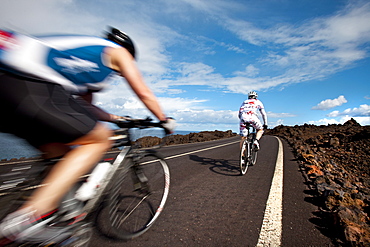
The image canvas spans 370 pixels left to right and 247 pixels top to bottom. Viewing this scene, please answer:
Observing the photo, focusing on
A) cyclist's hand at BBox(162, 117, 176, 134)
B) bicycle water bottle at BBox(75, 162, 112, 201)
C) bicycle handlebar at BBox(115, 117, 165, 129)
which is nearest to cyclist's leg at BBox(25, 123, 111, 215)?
bicycle water bottle at BBox(75, 162, 112, 201)

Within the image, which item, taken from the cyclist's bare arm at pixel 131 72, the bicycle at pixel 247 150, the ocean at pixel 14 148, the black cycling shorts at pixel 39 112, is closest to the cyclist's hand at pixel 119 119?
the cyclist's bare arm at pixel 131 72

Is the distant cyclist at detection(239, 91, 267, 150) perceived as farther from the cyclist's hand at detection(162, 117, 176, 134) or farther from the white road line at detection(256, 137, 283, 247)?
the cyclist's hand at detection(162, 117, 176, 134)

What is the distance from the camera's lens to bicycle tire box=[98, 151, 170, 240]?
2035 mm

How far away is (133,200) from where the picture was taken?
2.33 m

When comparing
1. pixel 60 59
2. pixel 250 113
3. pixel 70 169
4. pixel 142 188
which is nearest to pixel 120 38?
pixel 60 59

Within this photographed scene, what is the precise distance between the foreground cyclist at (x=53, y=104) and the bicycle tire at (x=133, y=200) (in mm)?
515

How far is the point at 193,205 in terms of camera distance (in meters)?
3.05

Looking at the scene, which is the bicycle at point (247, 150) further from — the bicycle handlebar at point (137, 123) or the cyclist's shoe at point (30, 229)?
the cyclist's shoe at point (30, 229)

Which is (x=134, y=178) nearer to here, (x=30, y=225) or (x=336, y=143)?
(x=30, y=225)

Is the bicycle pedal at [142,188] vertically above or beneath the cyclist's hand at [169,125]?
beneath

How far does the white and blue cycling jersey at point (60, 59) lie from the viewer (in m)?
1.23

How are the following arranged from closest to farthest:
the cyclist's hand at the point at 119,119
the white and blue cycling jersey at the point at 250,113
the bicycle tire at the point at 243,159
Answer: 1. the cyclist's hand at the point at 119,119
2. the bicycle tire at the point at 243,159
3. the white and blue cycling jersey at the point at 250,113

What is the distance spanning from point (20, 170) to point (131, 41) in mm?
1215

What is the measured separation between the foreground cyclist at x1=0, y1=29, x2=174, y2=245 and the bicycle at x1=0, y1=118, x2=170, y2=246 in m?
0.11
